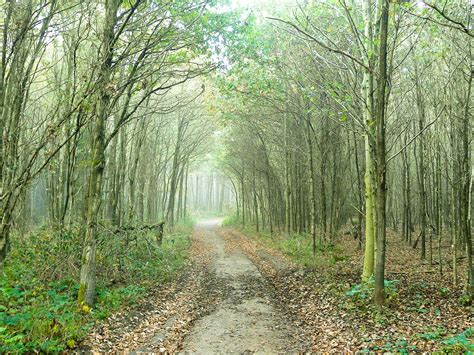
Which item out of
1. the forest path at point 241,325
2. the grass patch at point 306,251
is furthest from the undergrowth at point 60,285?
the grass patch at point 306,251

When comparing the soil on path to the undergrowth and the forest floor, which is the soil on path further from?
the undergrowth

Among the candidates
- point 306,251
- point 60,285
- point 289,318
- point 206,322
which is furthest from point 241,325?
point 306,251

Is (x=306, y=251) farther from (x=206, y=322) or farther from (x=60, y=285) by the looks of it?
(x=60, y=285)

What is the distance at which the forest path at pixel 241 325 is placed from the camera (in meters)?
6.05

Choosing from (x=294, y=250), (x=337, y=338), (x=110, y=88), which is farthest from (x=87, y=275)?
(x=294, y=250)

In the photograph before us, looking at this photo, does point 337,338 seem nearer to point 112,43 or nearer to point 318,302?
point 318,302

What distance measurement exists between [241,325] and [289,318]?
112cm

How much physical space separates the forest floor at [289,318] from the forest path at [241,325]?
0.7 inches

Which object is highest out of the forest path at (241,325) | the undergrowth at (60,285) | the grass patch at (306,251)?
the undergrowth at (60,285)

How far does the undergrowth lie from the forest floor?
45 cm

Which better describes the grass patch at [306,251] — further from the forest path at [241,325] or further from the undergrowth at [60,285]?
the undergrowth at [60,285]

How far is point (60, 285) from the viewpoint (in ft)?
25.7

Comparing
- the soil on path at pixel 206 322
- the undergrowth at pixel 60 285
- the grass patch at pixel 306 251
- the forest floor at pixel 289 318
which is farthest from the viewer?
the grass patch at pixel 306 251

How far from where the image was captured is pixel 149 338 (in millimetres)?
6316
